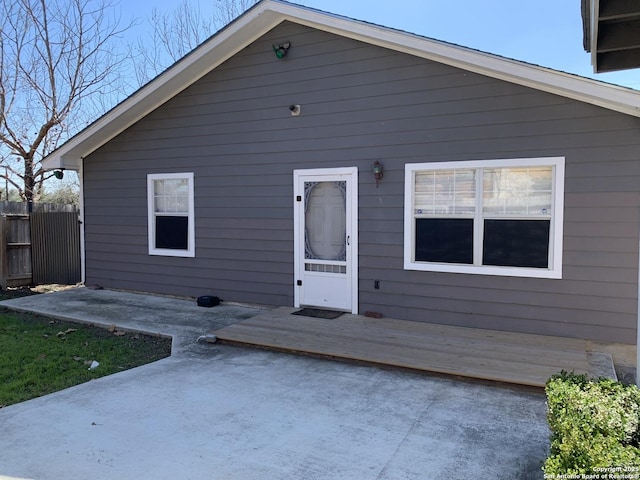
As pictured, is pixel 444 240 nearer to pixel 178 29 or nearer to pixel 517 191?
pixel 517 191

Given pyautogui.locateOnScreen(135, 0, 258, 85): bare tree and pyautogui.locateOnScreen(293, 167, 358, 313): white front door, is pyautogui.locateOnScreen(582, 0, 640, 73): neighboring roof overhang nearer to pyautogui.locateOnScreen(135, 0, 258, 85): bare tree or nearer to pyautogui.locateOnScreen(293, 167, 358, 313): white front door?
pyautogui.locateOnScreen(293, 167, 358, 313): white front door

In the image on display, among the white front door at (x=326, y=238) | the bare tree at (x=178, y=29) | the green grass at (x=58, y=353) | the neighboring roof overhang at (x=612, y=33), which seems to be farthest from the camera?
the bare tree at (x=178, y=29)

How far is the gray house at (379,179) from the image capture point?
A: 513 centimetres

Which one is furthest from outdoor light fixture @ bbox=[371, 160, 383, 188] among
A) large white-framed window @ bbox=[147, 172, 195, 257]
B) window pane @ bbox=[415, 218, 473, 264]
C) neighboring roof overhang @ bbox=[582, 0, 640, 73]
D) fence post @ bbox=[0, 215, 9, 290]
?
fence post @ bbox=[0, 215, 9, 290]

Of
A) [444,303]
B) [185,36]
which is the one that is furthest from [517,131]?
[185,36]

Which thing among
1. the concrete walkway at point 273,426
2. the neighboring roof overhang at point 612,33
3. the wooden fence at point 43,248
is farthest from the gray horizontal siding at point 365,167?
the concrete walkway at point 273,426

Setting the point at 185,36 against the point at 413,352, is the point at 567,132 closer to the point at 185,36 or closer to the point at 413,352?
the point at 413,352

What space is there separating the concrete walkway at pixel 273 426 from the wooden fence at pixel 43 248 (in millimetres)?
6060

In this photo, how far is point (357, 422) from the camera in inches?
135

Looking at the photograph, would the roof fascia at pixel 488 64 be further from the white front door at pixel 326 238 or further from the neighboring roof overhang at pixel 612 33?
the white front door at pixel 326 238

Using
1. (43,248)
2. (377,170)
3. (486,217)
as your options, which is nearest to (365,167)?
(377,170)

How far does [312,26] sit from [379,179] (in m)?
2.31

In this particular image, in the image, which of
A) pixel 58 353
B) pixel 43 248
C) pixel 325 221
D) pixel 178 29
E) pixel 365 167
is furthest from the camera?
pixel 178 29

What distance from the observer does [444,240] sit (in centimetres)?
589
